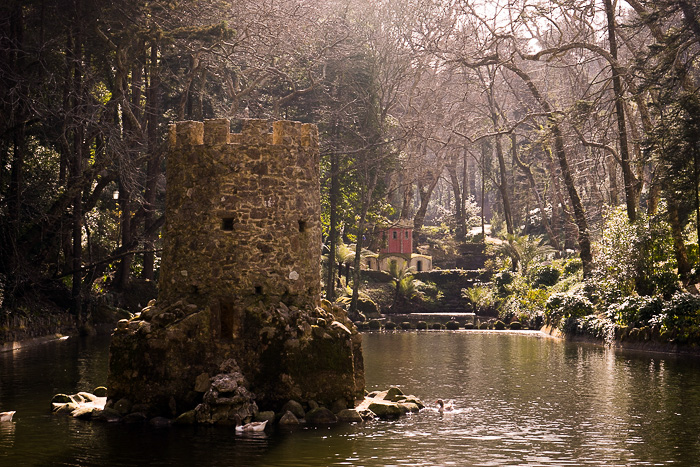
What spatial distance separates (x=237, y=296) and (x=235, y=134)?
2.98 metres

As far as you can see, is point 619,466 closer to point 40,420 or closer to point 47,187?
point 40,420

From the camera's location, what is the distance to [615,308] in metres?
31.6

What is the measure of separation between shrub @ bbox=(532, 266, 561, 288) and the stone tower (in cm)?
2620

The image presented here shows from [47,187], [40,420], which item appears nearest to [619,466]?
[40,420]

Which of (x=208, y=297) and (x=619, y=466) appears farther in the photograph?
(x=208, y=297)

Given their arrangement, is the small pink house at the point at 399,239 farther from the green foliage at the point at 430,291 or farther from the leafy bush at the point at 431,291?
the leafy bush at the point at 431,291

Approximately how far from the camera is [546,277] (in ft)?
143

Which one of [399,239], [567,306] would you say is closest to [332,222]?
[399,239]

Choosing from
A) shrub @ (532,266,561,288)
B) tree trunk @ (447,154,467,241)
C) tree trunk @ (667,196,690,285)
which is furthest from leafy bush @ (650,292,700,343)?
tree trunk @ (447,154,467,241)

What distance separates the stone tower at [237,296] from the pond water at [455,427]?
3.77ft

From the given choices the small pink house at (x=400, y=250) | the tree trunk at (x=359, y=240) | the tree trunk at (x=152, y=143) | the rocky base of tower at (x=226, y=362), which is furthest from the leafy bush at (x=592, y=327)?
the small pink house at (x=400, y=250)

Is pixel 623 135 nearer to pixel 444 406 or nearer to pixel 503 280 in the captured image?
pixel 503 280

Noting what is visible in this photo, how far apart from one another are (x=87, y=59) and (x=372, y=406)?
22.6 m

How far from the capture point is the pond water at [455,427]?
1351 centimetres
